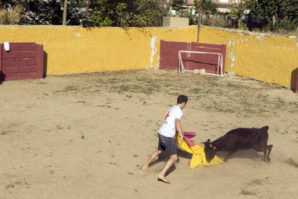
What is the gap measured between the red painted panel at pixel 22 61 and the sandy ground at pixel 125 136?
0.49 m

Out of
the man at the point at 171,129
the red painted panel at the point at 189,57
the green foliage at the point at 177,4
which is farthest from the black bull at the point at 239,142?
the green foliage at the point at 177,4

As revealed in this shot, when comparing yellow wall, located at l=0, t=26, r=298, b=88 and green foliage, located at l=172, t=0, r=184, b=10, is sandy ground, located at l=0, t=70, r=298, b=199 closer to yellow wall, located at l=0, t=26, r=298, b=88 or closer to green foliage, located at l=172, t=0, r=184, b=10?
yellow wall, located at l=0, t=26, r=298, b=88

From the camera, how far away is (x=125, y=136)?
10094 millimetres

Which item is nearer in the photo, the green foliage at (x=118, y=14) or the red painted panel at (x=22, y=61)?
the red painted panel at (x=22, y=61)

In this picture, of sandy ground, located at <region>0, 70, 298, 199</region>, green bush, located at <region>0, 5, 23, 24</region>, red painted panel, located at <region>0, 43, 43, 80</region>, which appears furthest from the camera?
green bush, located at <region>0, 5, 23, 24</region>

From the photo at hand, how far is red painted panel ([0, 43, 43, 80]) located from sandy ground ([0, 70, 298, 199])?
0.49 metres

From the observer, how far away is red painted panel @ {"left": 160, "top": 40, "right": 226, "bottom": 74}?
2014cm

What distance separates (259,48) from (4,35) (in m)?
9.83

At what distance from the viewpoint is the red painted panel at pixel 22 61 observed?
16.0 metres

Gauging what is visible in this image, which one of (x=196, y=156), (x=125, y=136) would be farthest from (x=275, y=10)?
(x=196, y=156)

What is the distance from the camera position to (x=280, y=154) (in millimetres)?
9258

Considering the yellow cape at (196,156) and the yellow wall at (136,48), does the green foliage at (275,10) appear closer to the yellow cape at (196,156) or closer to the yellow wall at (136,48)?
the yellow wall at (136,48)

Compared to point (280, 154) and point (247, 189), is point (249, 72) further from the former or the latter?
point (247, 189)

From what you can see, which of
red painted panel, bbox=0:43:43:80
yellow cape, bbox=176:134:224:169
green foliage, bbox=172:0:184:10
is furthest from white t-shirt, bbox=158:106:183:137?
green foliage, bbox=172:0:184:10
